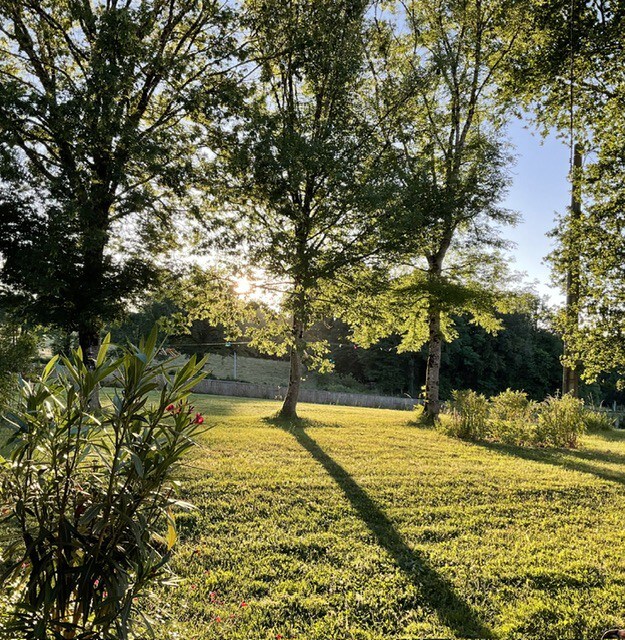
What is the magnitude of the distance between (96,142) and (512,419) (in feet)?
38.8

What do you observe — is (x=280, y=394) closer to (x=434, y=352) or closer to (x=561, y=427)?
(x=434, y=352)

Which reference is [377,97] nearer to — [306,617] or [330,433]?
A: [330,433]

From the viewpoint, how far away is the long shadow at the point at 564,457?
7926mm

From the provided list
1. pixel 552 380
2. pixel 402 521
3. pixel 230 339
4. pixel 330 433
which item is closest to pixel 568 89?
pixel 402 521

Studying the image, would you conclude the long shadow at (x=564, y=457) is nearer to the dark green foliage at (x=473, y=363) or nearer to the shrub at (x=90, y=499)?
the shrub at (x=90, y=499)

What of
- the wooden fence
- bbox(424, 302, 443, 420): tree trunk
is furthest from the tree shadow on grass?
the wooden fence

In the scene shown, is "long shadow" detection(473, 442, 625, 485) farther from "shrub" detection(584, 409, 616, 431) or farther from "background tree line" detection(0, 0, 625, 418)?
"shrub" detection(584, 409, 616, 431)

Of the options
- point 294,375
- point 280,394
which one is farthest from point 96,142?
point 280,394

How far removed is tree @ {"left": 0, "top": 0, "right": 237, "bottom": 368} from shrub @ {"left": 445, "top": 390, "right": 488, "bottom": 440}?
8.68 m

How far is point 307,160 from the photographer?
9.94 metres

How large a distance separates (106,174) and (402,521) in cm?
885

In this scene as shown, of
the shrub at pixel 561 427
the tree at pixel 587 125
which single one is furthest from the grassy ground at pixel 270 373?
the tree at pixel 587 125

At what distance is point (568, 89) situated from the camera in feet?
21.1

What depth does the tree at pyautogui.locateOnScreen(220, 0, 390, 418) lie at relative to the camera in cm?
1021
